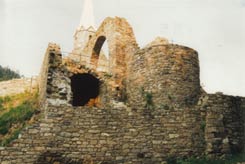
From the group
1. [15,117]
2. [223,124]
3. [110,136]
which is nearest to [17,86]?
[15,117]

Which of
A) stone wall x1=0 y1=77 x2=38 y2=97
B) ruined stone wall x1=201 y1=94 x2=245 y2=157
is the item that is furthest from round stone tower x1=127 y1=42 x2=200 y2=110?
stone wall x1=0 y1=77 x2=38 y2=97

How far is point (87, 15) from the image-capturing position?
41.3 m

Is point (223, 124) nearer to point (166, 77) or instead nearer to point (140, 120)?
point (140, 120)

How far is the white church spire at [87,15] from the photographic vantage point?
132 feet

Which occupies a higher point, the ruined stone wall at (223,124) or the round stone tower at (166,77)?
the round stone tower at (166,77)

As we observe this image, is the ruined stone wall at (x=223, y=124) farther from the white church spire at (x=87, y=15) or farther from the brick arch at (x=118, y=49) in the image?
the white church spire at (x=87, y=15)

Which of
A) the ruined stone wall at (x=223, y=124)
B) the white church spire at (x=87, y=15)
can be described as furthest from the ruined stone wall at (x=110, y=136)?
the white church spire at (x=87, y=15)

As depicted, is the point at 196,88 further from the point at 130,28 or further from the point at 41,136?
the point at 41,136

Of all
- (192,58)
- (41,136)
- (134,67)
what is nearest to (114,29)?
(134,67)

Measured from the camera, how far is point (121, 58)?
59.9 ft

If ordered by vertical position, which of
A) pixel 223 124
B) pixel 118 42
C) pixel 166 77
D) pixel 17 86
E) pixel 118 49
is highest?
pixel 118 42

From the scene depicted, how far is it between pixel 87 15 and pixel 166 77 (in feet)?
92.8

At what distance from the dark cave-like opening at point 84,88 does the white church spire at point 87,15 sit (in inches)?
883

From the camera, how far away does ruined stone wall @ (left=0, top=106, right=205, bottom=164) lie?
31.8ft
